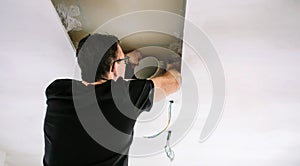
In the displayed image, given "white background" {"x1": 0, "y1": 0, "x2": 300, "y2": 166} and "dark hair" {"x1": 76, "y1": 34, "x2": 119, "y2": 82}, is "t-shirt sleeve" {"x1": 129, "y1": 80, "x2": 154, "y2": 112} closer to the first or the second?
"dark hair" {"x1": 76, "y1": 34, "x2": 119, "y2": 82}

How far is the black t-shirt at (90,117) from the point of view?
1392mm

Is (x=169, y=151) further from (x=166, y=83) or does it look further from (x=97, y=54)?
(x=97, y=54)

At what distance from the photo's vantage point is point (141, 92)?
1.39 metres

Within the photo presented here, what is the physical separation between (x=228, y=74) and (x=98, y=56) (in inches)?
26.7

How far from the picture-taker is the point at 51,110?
1471mm

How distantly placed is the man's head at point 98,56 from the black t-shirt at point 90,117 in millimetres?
84

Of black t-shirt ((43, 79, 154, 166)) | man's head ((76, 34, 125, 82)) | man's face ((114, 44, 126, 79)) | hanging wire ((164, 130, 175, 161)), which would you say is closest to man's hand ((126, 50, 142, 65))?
man's face ((114, 44, 126, 79))

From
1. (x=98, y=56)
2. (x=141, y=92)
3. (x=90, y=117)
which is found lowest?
(x=90, y=117)

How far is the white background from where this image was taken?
4.57 feet

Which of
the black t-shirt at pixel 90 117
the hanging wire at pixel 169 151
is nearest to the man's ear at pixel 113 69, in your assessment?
the black t-shirt at pixel 90 117

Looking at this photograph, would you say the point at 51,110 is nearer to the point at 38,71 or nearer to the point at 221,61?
the point at 38,71

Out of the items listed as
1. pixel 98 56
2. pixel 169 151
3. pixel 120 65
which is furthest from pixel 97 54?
pixel 169 151

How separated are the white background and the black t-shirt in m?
0.35

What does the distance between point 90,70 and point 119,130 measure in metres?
0.30
